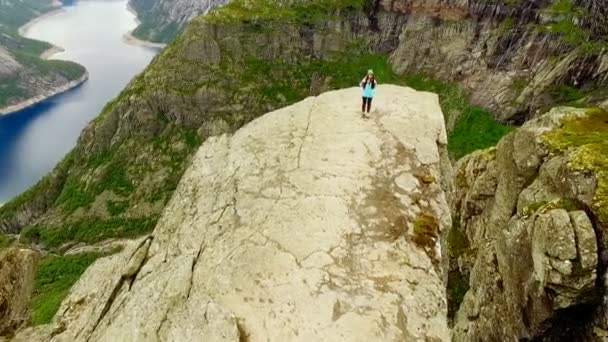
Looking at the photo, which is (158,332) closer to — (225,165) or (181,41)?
(225,165)

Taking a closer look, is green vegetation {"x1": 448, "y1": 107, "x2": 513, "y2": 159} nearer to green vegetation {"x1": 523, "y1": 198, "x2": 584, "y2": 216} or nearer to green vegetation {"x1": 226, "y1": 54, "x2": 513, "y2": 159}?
green vegetation {"x1": 226, "y1": 54, "x2": 513, "y2": 159}

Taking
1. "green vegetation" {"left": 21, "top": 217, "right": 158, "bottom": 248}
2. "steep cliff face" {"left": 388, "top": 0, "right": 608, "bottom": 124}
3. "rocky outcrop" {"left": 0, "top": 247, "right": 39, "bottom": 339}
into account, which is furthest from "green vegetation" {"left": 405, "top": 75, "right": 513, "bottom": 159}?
"rocky outcrop" {"left": 0, "top": 247, "right": 39, "bottom": 339}

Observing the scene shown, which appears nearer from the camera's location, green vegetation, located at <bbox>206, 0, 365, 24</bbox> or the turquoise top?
the turquoise top

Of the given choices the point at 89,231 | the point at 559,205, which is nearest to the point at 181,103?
the point at 89,231

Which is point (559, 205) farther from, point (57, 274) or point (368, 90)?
point (57, 274)

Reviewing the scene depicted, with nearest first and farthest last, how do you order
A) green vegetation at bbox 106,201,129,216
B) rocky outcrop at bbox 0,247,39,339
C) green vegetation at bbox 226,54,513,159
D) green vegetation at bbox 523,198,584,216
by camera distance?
green vegetation at bbox 523,198,584,216
rocky outcrop at bbox 0,247,39,339
green vegetation at bbox 226,54,513,159
green vegetation at bbox 106,201,129,216

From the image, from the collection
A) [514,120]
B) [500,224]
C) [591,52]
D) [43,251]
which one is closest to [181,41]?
[43,251]
